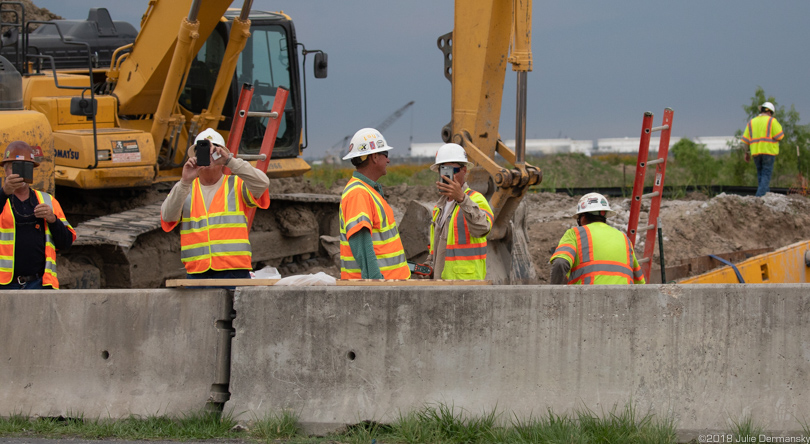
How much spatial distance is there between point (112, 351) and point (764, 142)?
510 inches

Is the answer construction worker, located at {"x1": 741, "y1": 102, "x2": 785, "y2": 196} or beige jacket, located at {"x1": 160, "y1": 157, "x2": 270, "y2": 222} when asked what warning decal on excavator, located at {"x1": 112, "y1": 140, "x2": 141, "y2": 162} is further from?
construction worker, located at {"x1": 741, "y1": 102, "x2": 785, "y2": 196}

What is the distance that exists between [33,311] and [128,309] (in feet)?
2.07

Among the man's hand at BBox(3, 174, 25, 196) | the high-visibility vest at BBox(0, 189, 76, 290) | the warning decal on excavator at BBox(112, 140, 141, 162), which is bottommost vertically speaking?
the high-visibility vest at BBox(0, 189, 76, 290)

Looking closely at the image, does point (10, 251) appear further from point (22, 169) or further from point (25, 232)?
point (22, 169)

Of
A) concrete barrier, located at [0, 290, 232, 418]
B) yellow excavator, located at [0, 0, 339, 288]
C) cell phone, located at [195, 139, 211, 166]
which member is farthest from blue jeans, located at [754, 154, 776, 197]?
concrete barrier, located at [0, 290, 232, 418]

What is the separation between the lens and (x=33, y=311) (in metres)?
4.75

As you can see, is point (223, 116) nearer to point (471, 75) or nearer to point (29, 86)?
point (29, 86)

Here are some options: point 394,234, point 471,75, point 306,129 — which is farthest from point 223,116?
→ point 394,234

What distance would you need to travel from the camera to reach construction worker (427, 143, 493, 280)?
567cm

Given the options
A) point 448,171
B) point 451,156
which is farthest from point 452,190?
point 451,156

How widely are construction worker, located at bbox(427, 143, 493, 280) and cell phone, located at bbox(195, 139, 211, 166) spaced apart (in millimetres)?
1645

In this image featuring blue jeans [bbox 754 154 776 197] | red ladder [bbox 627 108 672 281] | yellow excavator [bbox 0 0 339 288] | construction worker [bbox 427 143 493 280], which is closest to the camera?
Answer: construction worker [bbox 427 143 493 280]

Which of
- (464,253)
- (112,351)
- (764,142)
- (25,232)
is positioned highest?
(764,142)

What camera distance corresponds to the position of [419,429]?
4.16 m
